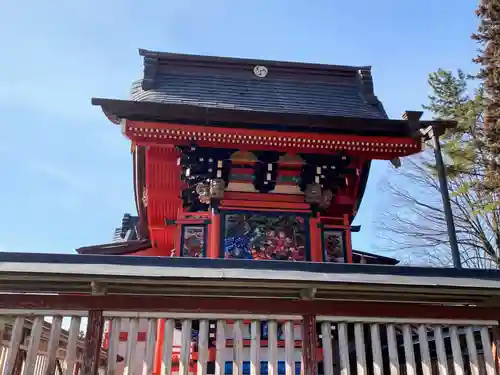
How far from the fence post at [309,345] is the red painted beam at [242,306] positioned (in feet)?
0.30

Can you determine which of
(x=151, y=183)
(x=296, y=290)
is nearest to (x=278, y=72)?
(x=151, y=183)

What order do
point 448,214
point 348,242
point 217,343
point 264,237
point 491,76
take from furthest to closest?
point 491,76, point 348,242, point 264,237, point 448,214, point 217,343

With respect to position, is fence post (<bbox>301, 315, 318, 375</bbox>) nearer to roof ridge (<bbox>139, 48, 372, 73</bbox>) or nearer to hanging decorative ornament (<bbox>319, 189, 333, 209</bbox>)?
hanging decorative ornament (<bbox>319, 189, 333, 209</bbox>)

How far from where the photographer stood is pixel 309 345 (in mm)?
4430

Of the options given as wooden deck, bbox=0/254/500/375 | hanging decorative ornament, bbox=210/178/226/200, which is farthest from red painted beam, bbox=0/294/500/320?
hanging decorative ornament, bbox=210/178/226/200

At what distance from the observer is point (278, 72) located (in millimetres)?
10664

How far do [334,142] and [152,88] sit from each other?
151 inches

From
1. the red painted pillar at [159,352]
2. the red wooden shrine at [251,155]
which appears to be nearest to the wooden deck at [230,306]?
the red painted pillar at [159,352]

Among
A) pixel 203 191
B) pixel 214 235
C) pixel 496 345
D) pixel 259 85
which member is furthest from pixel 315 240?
pixel 496 345

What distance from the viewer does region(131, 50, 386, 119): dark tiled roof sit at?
9.23 meters

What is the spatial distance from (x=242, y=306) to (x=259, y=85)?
6604 mm

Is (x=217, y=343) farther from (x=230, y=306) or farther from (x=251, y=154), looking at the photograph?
(x=251, y=154)

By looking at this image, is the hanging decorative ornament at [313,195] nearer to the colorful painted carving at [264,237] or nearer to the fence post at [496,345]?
the colorful painted carving at [264,237]

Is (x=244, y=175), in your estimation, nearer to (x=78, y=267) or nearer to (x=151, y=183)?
(x=151, y=183)
